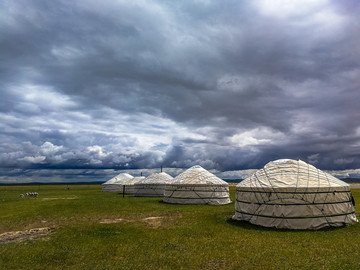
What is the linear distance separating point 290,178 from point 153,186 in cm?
2124

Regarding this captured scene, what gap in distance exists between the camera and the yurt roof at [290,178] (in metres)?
11.2

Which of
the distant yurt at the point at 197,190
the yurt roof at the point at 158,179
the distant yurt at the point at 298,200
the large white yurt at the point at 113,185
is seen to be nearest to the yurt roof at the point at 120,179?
the large white yurt at the point at 113,185

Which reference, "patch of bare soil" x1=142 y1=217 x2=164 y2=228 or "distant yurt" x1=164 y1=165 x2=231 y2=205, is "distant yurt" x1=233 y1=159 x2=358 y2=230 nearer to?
"patch of bare soil" x1=142 y1=217 x2=164 y2=228

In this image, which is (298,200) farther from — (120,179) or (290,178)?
(120,179)

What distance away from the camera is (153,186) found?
30.7 metres

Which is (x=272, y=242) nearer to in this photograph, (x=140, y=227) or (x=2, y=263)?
(x=140, y=227)

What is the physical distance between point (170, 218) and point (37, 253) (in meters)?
7.44

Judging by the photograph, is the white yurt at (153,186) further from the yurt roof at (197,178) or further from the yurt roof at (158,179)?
the yurt roof at (197,178)

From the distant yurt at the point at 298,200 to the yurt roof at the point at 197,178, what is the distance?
9513 mm

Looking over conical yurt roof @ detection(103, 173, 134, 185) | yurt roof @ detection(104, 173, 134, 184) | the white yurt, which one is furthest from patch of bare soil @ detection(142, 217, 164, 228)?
yurt roof @ detection(104, 173, 134, 184)

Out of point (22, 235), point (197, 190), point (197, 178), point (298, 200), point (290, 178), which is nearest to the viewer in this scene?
point (22, 235)

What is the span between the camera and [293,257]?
717 cm

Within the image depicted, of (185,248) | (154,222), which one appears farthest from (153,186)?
(185,248)

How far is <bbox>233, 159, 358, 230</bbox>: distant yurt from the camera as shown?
10758 millimetres
